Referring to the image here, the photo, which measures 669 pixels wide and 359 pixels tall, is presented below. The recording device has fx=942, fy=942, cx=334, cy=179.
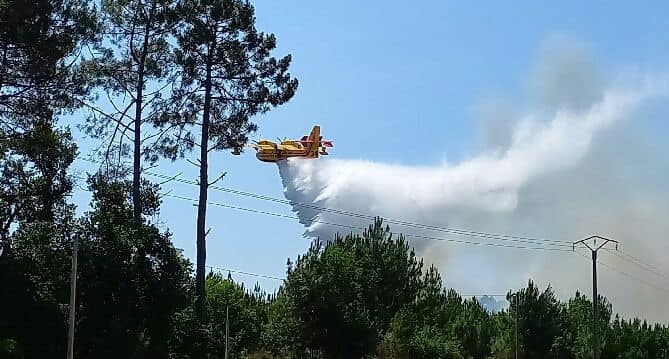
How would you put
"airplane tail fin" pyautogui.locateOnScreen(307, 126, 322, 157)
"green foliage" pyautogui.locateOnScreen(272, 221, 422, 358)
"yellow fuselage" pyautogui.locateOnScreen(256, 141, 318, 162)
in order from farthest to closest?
"airplane tail fin" pyautogui.locateOnScreen(307, 126, 322, 157)
"yellow fuselage" pyautogui.locateOnScreen(256, 141, 318, 162)
"green foliage" pyautogui.locateOnScreen(272, 221, 422, 358)

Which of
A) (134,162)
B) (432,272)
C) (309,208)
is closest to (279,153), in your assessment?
(309,208)

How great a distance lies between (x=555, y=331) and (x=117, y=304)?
3859cm

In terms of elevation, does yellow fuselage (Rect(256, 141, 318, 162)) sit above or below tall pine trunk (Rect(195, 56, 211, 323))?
above

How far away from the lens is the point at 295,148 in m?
86.2

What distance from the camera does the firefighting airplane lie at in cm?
8194

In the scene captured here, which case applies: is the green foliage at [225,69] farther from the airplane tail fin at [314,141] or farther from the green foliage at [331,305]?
the airplane tail fin at [314,141]

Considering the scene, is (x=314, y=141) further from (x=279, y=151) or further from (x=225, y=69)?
(x=225, y=69)

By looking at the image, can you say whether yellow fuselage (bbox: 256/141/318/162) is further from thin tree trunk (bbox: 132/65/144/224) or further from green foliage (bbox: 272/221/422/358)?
thin tree trunk (bbox: 132/65/144/224)

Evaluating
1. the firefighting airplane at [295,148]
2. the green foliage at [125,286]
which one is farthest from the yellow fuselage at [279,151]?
the green foliage at [125,286]

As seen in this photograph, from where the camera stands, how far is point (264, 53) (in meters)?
45.3

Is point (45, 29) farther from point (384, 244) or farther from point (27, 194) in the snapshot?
point (384, 244)

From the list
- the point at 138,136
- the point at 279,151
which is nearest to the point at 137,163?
the point at 138,136

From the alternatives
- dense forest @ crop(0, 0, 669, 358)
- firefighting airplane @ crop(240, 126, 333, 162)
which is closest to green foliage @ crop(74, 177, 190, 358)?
dense forest @ crop(0, 0, 669, 358)

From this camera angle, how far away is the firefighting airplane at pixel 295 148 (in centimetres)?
8194
